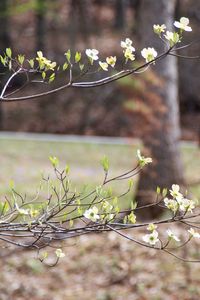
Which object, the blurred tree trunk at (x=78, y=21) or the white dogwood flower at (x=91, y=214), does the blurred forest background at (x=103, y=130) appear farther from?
the white dogwood flower at (x=91, y=214)

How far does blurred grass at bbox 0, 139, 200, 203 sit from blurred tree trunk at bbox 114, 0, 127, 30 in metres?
9.45

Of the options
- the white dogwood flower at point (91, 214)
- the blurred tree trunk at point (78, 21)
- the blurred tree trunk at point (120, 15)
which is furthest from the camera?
the blurred tree trunk at point (120, 15)

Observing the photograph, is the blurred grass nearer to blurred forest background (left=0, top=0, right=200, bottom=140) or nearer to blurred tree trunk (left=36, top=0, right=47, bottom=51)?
blurred forest background (left=0, top=0, right=200, bottom=140)

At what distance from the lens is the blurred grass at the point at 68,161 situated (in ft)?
38.8

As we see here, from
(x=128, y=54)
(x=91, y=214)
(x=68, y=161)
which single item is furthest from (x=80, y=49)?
(x=91, y=214)

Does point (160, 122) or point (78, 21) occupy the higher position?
point (78, 21)

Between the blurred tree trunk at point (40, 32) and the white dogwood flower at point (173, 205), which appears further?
the blurred tree trunk at point (40, 32)

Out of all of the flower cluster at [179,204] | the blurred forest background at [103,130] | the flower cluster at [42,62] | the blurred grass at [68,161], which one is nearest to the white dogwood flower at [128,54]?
the flower cluster at [42,62]

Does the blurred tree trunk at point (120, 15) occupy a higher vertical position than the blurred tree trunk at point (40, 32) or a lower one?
higher

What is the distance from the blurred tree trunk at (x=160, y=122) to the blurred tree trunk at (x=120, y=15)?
16548mm

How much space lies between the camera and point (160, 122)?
28.5 ft

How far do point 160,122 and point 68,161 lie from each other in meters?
5.66

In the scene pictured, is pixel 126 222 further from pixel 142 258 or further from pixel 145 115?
pixel 145 115

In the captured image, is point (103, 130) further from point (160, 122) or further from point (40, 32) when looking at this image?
point (160, 122)
